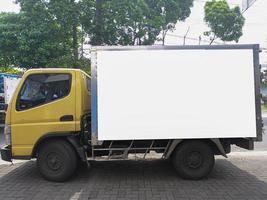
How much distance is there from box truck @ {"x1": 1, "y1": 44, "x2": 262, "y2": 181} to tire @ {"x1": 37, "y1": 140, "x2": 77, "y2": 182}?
0.02 meters

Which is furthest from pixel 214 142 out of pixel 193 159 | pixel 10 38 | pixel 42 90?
pixel 10 38

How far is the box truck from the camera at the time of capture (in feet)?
26.1

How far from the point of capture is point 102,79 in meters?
7.94

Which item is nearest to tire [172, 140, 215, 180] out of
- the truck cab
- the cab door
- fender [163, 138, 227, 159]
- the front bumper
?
fender [163, 138, 227, 159]

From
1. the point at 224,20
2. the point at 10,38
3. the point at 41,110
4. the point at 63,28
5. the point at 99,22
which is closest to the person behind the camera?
the point at 41,110

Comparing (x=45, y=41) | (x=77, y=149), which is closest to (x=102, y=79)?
(x=77, y=149)

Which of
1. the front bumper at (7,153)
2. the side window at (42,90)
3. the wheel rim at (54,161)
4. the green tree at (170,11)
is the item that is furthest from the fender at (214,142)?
the green tree at (170,11)

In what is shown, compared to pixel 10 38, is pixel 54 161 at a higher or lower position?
lower

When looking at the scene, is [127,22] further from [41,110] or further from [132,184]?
[132,184]

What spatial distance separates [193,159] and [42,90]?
10.6 feet

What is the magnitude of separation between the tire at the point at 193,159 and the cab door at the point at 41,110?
2155 mm

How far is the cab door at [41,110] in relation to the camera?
26.4 feet

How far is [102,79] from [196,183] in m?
2.67

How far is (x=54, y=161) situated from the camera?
26.7 feet
